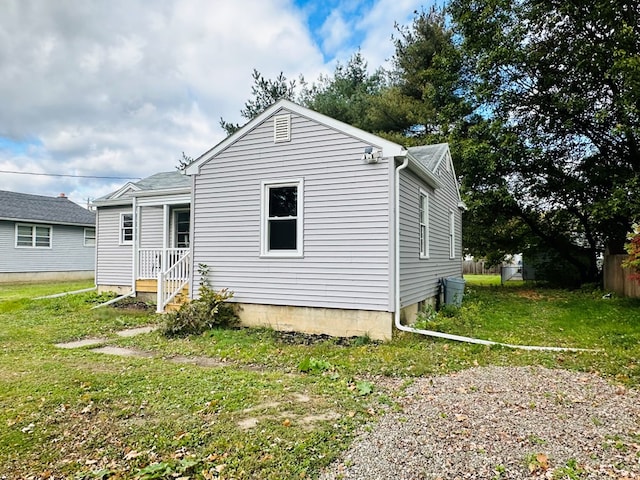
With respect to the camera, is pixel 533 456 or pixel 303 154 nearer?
pixel 533 456

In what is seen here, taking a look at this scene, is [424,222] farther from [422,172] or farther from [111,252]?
[111,252]

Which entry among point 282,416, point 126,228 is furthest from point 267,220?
point 126,228

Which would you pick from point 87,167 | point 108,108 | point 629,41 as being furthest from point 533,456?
point 87,167

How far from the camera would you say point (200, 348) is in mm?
6656

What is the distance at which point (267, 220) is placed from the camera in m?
8.09

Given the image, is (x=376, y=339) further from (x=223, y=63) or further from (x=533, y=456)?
(x=223, y=63)

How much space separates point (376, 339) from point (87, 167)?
40.2 m

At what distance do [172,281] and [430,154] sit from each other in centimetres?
753

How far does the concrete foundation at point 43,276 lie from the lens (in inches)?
746

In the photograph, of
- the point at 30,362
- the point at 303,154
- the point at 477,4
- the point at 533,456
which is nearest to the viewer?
the point at 533,456

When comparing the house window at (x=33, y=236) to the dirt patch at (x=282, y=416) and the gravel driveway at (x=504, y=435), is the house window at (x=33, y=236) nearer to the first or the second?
the dirt patch at (x=282, y=416)

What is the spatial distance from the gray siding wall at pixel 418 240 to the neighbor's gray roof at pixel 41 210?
63.2ft

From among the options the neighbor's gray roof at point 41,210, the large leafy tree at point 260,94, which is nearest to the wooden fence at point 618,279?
the large leafy tree at point 260,94

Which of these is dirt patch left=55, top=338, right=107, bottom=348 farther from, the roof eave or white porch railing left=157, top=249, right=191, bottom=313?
the roof eave
